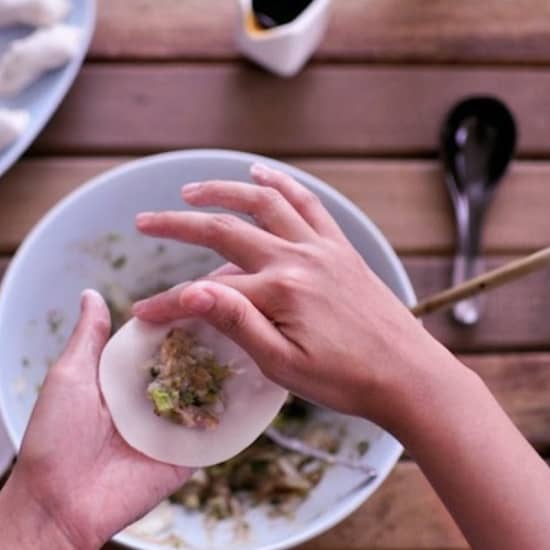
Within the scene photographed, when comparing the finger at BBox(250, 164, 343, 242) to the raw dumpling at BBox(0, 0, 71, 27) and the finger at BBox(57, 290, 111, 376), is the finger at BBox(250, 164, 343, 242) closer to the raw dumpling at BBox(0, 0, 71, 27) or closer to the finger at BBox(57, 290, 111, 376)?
the finger at BBox(57, 290, 111, 376)

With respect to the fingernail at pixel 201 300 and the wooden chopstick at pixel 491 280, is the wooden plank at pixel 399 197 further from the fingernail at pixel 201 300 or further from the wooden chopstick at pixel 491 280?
the fingernail at pixel 201 300

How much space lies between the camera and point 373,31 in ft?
3.31

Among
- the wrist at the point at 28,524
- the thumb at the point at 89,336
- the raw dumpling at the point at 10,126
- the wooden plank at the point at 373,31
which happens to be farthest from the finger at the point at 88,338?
the wooden plank at the point at 373,31

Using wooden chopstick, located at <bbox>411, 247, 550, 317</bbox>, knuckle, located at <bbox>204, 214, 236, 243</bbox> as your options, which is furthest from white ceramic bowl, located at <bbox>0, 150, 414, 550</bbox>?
knuckle, located at <bbox>204, 214, 236, 243</bbox>

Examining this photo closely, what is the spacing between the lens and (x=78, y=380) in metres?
0.77

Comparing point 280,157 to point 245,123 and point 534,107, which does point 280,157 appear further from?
point 534,107

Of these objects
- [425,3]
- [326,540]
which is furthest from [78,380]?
[425,3]

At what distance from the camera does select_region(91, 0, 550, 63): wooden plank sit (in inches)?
38.8

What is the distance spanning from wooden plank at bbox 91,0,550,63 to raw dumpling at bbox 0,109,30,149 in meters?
0.12

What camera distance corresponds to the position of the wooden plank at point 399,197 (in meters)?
0.95

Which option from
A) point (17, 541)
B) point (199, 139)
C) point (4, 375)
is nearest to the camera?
point (17, 541)

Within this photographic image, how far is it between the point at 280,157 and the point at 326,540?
385 mm

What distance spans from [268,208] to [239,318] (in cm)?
12

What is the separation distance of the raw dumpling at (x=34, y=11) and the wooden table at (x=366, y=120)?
5cm
